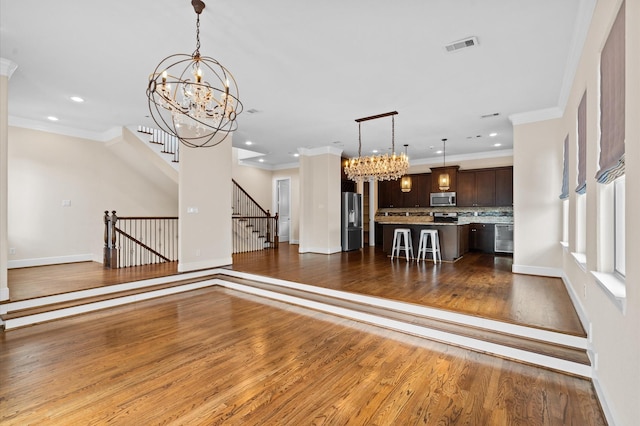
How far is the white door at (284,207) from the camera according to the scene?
1098cm

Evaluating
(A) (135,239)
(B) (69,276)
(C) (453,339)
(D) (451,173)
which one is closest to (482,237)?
(D) (451,173)

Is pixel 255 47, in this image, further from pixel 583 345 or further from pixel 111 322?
pixel 583 345

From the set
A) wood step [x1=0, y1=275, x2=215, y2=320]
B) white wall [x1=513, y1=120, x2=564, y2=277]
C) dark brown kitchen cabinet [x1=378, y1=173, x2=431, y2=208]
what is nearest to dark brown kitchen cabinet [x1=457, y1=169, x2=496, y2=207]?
dark brown kitchen cabinet [x1=378, y1=173, x2=431, y2=208]

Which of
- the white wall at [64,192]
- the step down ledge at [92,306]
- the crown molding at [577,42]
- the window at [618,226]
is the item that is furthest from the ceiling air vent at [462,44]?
the white wall at [64,192]

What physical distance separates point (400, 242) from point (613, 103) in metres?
5.64

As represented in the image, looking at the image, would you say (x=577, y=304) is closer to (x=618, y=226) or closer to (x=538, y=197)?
(x=618, y=226)

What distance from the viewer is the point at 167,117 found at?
19.4 feet

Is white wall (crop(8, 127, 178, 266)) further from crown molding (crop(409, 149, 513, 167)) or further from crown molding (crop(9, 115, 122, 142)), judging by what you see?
crown molding (crop(409, 149, 513, 167))

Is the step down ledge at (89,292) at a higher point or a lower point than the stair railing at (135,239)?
lower

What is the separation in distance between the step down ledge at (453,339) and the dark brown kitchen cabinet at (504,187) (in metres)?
6.37

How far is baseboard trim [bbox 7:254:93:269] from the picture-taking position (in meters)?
5.80

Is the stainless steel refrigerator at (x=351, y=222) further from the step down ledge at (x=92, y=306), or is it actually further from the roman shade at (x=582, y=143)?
the roman shade at (x=582, y=143)

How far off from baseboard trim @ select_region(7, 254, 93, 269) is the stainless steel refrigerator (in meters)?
6.05

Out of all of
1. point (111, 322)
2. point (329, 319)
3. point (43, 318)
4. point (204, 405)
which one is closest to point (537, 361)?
point (329, 319)
